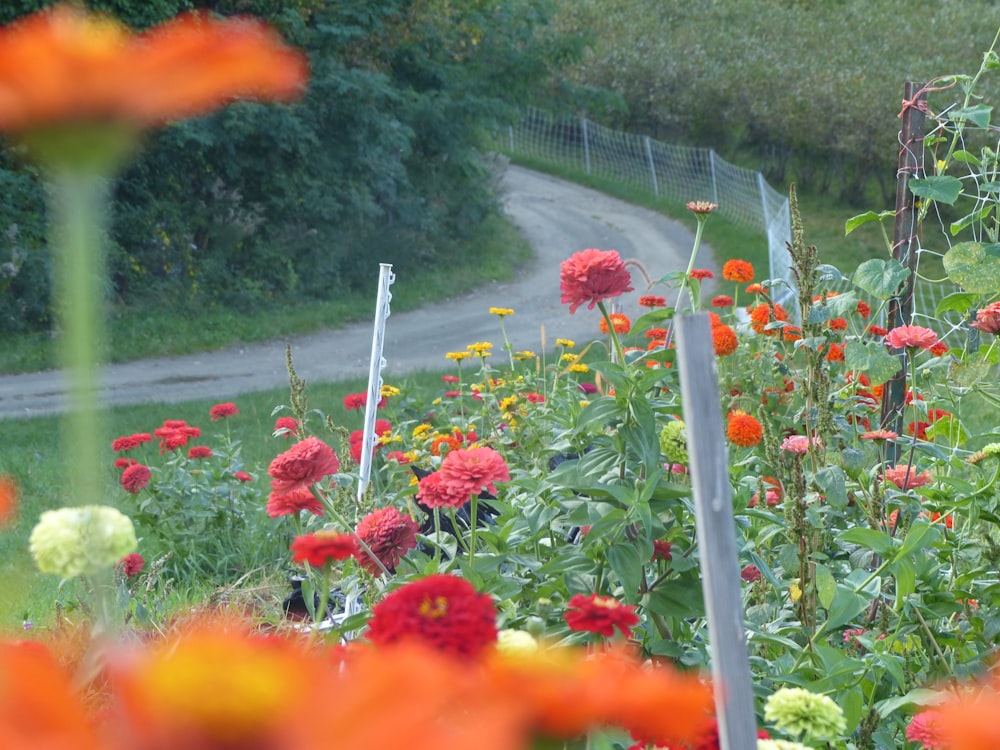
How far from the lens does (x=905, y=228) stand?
262 cm

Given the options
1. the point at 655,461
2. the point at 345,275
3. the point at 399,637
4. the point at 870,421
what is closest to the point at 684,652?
the point at 655,461

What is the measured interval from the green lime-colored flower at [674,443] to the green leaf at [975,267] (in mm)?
1103

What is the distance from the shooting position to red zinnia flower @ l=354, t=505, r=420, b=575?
5.57ft

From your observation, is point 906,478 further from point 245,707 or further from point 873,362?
point 245,707

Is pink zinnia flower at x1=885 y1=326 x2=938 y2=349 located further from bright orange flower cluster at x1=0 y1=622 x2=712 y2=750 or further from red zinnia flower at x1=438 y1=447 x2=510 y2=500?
bright orange flower cluster at x1=0 y1=622 x2=712 y2=750

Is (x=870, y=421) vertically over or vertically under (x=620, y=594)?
over

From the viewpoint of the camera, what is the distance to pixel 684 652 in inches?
62.4

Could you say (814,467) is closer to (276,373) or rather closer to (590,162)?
(276,373)

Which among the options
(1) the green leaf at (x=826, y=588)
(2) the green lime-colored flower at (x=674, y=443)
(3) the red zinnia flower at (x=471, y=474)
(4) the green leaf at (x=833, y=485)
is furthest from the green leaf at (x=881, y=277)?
(3) the red zinnia flower at (x=471, y=474)

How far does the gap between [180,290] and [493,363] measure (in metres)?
3.45

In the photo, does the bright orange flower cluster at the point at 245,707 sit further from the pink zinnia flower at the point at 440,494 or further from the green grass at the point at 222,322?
the green grass at the point at 222,322

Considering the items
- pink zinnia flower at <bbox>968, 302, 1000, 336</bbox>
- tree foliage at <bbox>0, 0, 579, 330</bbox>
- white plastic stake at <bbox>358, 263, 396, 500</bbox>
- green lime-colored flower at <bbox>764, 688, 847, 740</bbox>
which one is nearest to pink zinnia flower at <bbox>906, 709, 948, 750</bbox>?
green lime-colored flower at <bbox>764, 688, 847, 740</bbox>

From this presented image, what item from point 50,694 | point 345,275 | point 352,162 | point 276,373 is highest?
point 352,162

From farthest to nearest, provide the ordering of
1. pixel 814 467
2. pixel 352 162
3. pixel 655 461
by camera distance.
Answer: pixel 352 162, pixel 814 467, pixel 655 461
